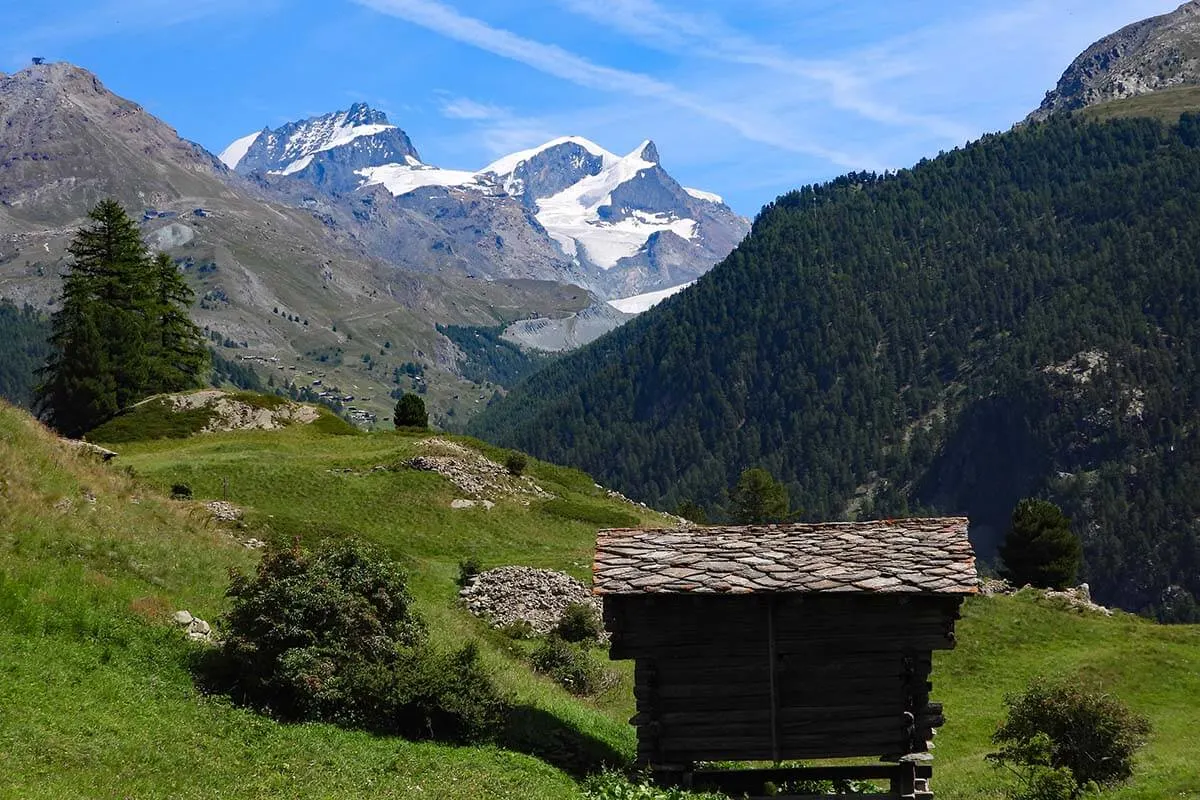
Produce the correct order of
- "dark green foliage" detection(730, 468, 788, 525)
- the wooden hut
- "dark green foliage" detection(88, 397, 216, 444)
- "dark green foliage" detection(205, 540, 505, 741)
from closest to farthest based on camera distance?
1. "dark green foliage" detection(205, 540, 505, 741)
2. the wooden hut
3. "dark green foliage" detection(88, 397, 216, 444)
4. "dark green foliage" detection(730, 468, 788, 525)

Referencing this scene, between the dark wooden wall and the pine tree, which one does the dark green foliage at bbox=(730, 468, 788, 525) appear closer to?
the pine tree

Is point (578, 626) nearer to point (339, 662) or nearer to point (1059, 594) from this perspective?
point (339, 662)

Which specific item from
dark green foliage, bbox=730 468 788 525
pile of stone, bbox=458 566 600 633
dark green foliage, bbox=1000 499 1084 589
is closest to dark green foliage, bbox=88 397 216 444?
pile of stone, bbox=458 566 600 633

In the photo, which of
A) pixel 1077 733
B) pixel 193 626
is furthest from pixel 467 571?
pixel 1077 733

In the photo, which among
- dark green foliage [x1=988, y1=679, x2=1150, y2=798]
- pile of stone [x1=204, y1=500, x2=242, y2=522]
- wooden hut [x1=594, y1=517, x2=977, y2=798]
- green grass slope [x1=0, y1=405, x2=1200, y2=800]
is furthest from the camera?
pile of stone [x1=204, y1=500, x2=242, y2=522]

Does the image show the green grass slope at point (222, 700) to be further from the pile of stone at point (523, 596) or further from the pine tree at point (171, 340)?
the pine tree at point (171, 340)

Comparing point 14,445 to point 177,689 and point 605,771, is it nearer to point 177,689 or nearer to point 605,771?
point 177,689

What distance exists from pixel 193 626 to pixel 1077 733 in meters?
23.9

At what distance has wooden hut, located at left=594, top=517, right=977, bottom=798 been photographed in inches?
939

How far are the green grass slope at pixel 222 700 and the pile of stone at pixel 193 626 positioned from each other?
15.4 inches

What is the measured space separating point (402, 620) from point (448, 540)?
29395 mm

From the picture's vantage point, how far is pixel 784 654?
2420 centimetres

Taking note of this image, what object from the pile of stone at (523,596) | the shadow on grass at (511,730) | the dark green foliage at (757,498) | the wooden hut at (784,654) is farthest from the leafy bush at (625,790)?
the dark green foliage at (757,498)

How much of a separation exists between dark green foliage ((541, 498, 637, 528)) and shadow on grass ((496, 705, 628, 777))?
37.9m
